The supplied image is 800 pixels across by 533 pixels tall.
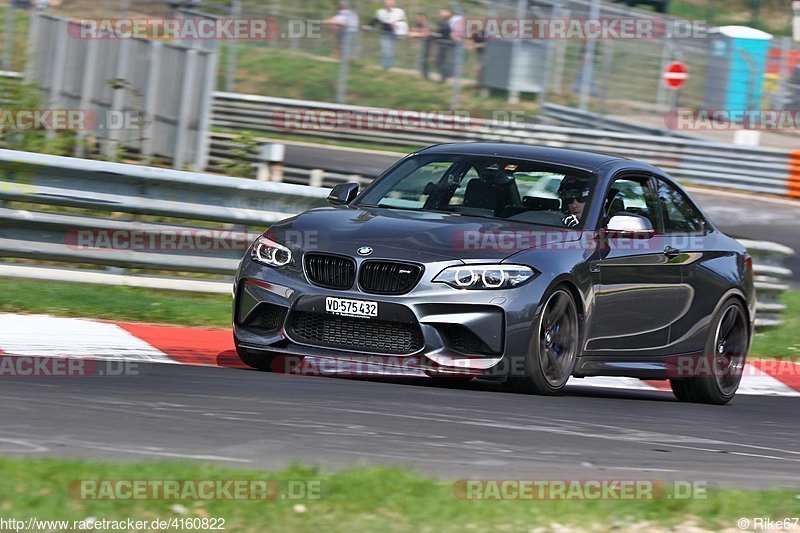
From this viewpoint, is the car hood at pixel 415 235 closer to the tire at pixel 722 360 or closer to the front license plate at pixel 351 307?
the front license plate at pixel 351 307

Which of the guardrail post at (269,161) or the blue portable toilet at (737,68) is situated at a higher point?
the blue portable toilet at (737,68)

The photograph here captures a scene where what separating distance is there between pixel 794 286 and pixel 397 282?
35.2ft

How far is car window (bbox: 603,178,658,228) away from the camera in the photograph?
27.9 feet

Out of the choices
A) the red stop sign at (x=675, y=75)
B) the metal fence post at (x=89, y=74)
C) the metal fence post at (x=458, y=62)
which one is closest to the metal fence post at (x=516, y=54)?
the metal fence post at (x=458, y=62)

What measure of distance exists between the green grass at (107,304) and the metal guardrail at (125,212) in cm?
8

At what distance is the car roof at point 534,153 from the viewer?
862 cm

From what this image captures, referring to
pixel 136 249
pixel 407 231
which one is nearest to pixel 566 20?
pixel 136 249

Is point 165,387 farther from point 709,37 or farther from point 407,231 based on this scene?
point 709,37

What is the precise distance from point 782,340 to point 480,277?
19.9ft

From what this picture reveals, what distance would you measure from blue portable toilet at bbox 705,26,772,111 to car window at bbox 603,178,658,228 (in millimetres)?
18795

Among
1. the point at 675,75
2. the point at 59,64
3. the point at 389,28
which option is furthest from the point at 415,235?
the point at 675,75

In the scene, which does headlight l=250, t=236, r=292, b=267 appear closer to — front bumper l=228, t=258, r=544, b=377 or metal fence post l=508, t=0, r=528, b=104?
front bumper l=228, t=258, r=544, b=377

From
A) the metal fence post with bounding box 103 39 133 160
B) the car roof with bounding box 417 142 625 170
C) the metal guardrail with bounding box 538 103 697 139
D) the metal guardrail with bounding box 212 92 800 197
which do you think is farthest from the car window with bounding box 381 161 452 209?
the metal guardrail with bounding box 538 103 697 139

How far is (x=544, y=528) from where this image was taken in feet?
14.9
